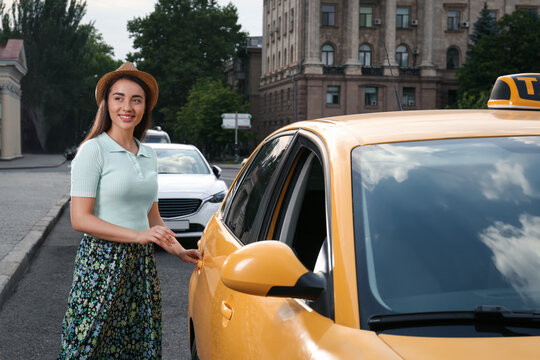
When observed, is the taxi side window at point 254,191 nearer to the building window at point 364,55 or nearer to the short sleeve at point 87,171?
the short sleeve at point 87,171

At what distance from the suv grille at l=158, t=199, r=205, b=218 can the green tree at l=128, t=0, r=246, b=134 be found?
58099 millimetres

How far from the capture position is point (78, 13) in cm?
7562

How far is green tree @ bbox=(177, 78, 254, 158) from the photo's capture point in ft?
203

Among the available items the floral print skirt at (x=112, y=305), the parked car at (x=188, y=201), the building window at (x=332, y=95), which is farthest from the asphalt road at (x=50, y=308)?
the building window at (x=332, y=95)

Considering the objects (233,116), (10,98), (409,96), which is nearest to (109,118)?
(10,98)

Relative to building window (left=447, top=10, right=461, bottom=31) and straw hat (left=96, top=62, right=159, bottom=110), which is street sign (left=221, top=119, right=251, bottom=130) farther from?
straw hat (left=96, top=62, right=159, bottom=110)

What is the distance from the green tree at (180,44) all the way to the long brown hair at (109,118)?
2561 inches

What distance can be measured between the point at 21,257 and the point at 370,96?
5640 cm

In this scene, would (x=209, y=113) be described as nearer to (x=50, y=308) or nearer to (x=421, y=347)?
(x=50, y=308)

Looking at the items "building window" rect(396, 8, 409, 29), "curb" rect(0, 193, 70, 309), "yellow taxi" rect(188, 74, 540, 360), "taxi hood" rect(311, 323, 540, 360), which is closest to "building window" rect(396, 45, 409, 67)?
"building window" rect(396, 8, 409, 29)

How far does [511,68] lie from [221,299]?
181ft

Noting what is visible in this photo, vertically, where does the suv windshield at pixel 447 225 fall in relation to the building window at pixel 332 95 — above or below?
below

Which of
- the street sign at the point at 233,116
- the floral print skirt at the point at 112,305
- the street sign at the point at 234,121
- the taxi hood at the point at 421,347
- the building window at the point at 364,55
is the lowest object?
the floral print skirt at the point at 112,305

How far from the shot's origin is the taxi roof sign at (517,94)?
10.1ft
